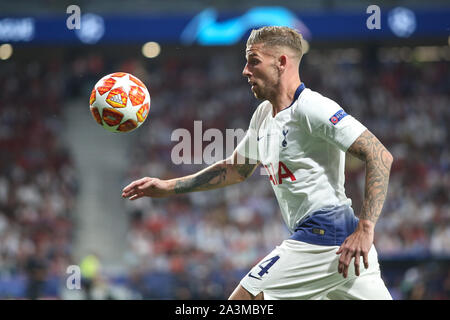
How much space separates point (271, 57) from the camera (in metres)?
3.68

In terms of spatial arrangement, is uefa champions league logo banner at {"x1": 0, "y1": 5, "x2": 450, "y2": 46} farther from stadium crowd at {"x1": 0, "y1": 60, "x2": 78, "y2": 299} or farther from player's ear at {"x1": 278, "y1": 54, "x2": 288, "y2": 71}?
player's ear at {"x1": 278, "y1": 54, "x2": 288, "y2": 71}

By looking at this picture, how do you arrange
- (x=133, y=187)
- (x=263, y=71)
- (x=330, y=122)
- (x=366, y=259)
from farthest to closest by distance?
1. (x=133, y=187)
2. (x=263, y=71)
3. (x=330, y=122)
4. (x=366, y=259)

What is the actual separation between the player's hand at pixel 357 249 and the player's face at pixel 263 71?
112cm

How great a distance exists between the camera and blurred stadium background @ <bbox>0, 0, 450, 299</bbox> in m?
A: 12.2

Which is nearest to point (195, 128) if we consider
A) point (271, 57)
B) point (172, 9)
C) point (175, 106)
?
point (175, 106)

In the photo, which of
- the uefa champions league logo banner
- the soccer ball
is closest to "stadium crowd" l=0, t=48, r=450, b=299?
the uefa champions league logo banner

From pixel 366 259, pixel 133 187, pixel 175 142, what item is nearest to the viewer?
pixel 366 259

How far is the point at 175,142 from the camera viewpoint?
16719 mm

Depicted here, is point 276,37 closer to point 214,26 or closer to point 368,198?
point 368,198

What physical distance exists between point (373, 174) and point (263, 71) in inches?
40.4

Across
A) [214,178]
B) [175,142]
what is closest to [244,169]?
[214,178]
